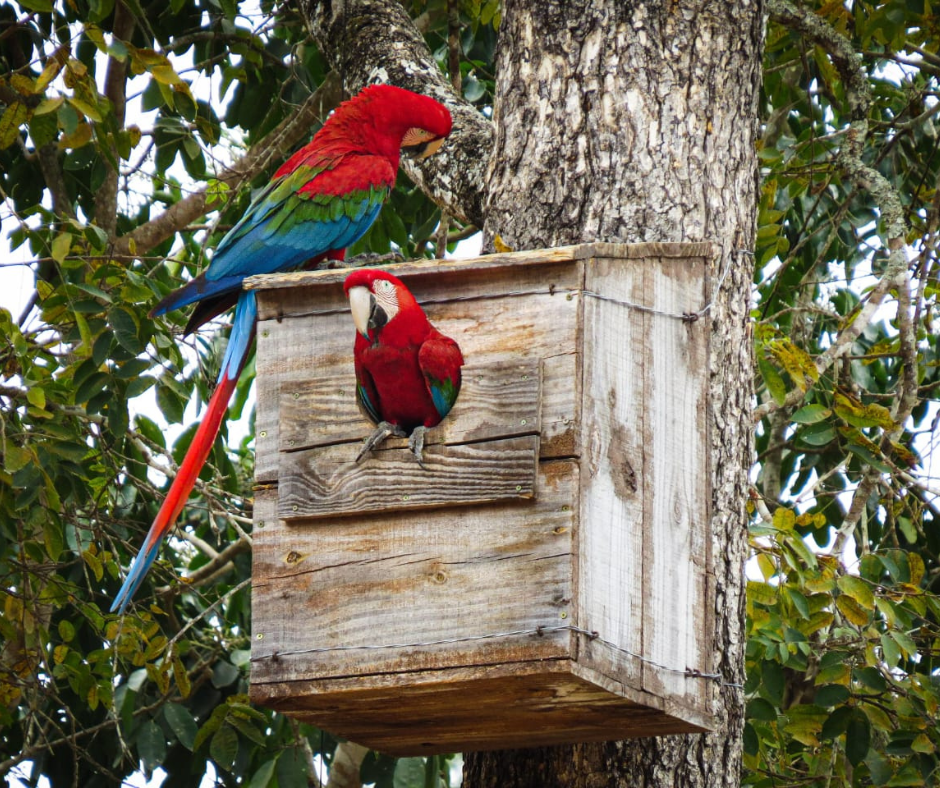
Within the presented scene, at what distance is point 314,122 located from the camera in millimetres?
4922

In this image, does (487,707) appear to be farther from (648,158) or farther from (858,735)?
(858,735)

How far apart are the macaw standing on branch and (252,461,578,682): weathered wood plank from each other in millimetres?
662

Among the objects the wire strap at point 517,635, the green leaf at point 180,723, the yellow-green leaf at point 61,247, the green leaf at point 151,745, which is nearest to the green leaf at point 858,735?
the wire strap at point 517,635

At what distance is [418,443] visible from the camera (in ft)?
7.27

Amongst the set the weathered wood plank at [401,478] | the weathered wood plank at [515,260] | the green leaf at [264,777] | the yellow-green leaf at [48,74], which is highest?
the yellow-green leaf at [48,74]

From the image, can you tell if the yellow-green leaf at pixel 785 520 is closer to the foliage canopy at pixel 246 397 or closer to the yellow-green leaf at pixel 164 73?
the foliage canopy at pixel 246 397

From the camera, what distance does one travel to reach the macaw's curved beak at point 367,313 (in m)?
2.22

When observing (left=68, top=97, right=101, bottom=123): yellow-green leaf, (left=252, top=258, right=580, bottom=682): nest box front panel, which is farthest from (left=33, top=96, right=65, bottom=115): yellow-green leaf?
(left=252, top=258, right=580, bottom=682): nest box front panel

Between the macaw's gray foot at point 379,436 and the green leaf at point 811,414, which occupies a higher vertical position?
the green leaf at point 811,414

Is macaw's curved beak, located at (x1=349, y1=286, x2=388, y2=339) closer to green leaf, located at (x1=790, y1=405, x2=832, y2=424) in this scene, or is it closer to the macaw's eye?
the macaw's eye

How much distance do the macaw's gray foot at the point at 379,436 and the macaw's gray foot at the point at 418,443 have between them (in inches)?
1.3

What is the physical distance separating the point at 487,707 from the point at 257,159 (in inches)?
109

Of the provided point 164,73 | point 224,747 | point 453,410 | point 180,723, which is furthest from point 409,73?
point 180,723

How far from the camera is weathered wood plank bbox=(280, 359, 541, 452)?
217cm
